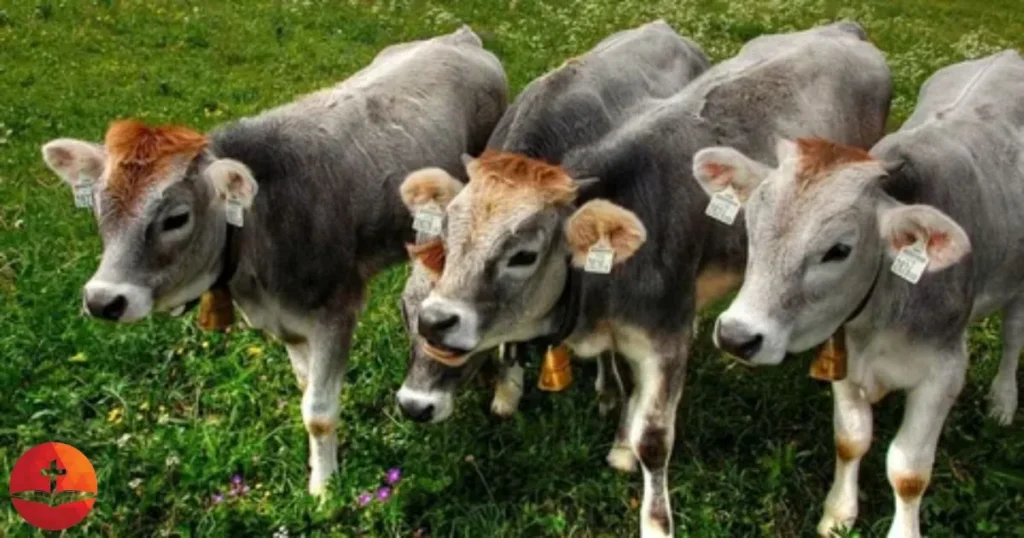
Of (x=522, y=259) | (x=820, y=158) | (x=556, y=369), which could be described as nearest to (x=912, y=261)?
(x=820, y=158)

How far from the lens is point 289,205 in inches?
219

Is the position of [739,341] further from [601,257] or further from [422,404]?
[422,404]

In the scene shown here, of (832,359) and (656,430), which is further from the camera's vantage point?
(656,430)

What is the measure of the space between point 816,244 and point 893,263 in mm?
475

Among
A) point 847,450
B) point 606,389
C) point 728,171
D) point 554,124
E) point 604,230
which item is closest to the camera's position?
point 604,230

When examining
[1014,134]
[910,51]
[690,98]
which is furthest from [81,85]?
[910,51]

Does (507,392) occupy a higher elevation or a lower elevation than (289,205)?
lower

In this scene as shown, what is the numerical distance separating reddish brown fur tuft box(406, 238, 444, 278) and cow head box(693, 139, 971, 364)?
1.31m

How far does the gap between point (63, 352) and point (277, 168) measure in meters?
2.17

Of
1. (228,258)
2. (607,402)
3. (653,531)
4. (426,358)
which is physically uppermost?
(228,258)

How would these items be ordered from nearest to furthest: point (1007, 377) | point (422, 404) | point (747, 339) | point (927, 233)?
point (747, 339), point (927, 233), point (422, 404), point (1007, 377)

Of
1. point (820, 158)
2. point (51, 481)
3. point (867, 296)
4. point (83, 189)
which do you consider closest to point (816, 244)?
point (820, 158)

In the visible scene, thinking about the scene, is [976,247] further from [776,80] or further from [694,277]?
[776,80]

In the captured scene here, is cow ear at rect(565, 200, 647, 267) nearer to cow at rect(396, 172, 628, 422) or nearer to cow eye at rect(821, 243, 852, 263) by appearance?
cow at rect(396, 172, 628, 422)
